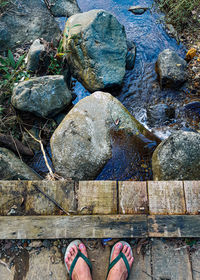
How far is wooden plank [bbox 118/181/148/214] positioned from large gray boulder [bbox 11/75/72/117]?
6.52 ft

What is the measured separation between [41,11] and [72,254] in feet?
16.9

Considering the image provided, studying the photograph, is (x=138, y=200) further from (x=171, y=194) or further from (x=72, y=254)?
(x=72, y=254)

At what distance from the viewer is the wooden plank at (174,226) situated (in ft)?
7.15

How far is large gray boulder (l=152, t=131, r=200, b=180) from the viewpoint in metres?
2.74

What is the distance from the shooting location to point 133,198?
2375mm

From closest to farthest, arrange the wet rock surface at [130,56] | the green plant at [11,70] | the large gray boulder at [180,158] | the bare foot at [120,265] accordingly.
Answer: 1. the bare foot at [120,265]
2. the large gray boulder at [180,158]
3. the green plant at [11,70]
4. the wet rock surface at [130,56]

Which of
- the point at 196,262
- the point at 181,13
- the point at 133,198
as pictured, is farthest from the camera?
the point at 181,13

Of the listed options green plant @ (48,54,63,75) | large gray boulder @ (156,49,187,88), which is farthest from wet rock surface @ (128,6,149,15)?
green plant @ (48,54,63,75)

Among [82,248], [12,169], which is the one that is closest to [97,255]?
[82,248]

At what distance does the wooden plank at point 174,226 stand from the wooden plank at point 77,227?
0.11m

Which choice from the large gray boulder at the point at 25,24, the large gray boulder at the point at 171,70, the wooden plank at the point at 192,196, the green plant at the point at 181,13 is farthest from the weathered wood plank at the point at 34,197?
the green plant at the point at 181,13

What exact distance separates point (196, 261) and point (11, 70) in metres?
4.38

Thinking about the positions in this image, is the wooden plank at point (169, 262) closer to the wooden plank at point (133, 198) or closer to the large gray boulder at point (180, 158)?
the wooden plank at point (133, 198)

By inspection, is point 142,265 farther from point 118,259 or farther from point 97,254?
point 97,254
